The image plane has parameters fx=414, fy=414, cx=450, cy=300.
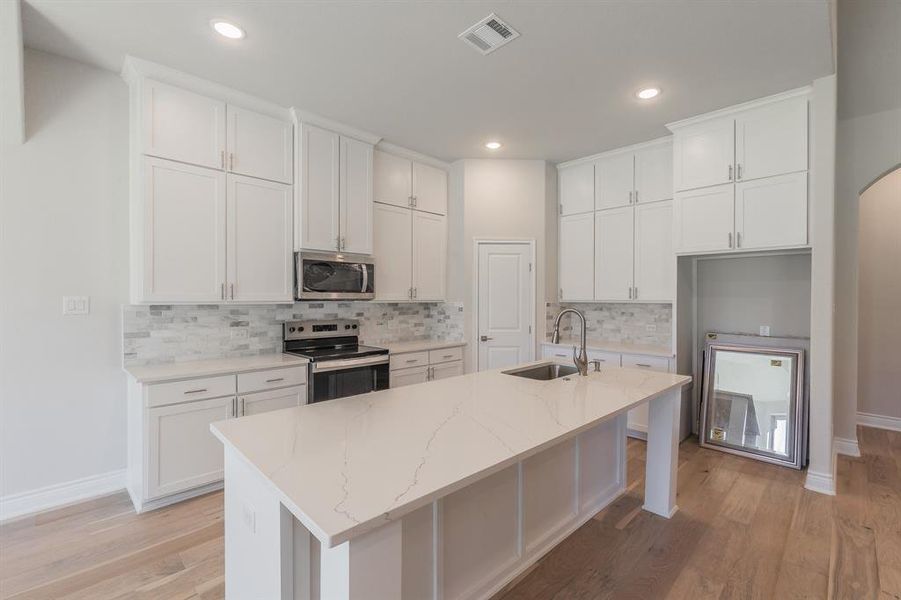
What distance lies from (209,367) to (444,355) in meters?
2.06

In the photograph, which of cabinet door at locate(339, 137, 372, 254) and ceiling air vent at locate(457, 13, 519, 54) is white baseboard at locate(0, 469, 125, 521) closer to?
cabinet door at locate(339, 137, 372, 254)

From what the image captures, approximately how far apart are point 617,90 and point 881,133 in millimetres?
2222

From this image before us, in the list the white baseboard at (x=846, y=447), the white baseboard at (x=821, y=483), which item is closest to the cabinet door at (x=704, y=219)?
the white baseboard at (x=821, y=483)

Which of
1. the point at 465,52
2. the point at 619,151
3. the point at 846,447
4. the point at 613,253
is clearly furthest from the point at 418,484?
the point at 846,447

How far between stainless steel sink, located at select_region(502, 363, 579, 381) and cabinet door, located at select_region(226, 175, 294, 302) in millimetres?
1896

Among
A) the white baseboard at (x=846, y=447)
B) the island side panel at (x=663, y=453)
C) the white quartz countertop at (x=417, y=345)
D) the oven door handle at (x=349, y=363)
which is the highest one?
the white quartz countertop at (x=417, y=345)

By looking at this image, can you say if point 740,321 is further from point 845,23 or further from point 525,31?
point 525,31

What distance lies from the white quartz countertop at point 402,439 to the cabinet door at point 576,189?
2.58 metres

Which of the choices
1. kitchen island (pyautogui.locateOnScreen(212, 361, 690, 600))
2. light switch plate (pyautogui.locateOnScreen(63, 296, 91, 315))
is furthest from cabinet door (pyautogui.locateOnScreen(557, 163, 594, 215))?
light switch plate (pyautogui.locateOnScreen(63, 296, 91, 315))

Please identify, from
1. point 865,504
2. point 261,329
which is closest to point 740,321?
point 865,504

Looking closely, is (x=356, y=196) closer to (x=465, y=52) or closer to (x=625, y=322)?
(x=465, y=52)

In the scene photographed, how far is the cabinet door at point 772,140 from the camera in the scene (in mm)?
2922

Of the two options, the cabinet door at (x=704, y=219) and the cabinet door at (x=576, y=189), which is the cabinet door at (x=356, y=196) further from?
the cabinet door at (x=704, y=219)

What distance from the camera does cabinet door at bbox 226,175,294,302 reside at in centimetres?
299
